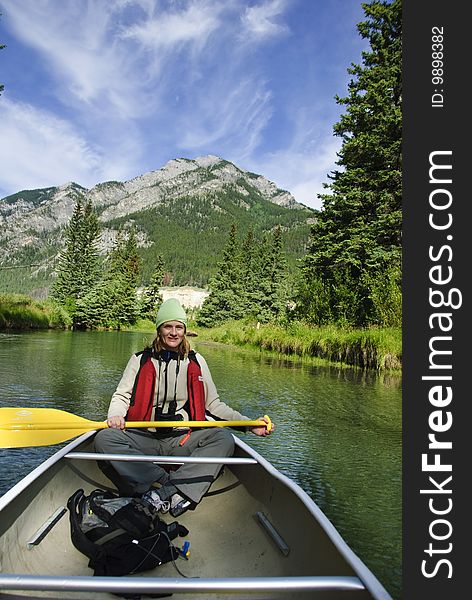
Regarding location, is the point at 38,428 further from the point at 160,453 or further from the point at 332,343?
the point at 332,343

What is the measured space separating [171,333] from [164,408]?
611mm

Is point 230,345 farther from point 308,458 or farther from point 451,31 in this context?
point 451,31

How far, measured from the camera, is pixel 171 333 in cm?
384

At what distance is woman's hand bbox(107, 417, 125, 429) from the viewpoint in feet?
11.7

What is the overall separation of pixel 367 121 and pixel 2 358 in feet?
50.6

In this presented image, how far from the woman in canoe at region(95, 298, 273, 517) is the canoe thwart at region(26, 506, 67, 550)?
438 millimetres

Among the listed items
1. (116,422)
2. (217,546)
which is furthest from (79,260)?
(217,546)

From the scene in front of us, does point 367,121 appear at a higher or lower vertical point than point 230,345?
higher

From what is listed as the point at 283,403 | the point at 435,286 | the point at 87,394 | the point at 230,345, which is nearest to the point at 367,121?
the point at 230,345

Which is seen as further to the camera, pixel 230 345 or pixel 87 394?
pixel 230 345

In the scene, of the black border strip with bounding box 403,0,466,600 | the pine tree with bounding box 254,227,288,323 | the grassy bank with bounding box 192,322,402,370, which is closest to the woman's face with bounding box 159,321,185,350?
the black border strip with bounding box 403,0,466,600

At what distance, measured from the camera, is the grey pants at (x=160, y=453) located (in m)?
3.23

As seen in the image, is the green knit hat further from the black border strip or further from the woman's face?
the black border strip

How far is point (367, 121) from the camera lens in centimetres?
1855
